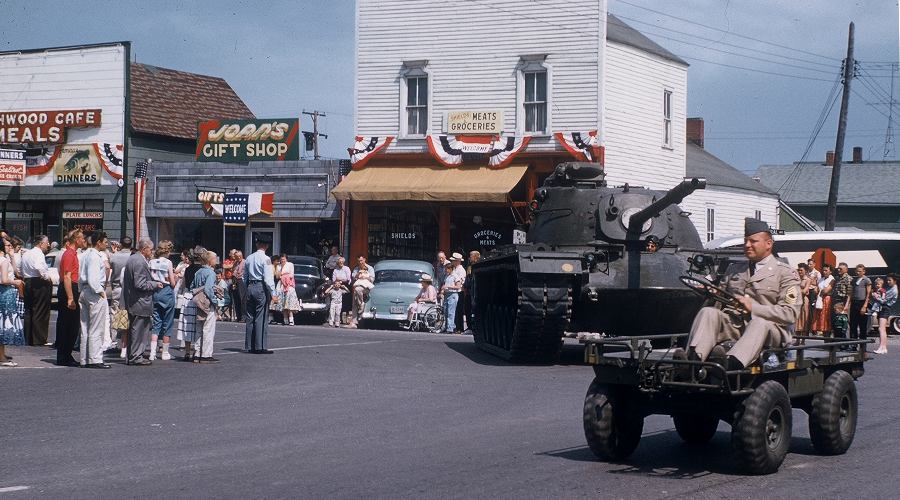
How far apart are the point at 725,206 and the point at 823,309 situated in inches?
688

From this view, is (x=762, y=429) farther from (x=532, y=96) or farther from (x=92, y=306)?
(x=532, y=96)

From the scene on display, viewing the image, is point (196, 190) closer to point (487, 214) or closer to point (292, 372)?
point (487, 214)

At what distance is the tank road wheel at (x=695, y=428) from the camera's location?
1012 centimetres

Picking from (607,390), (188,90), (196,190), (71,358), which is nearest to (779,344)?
(607,390)

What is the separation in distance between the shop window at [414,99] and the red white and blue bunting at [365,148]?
2.21 feet

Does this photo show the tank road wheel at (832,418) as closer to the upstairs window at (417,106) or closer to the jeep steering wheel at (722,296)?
the jeep steering wheel at (722,296)

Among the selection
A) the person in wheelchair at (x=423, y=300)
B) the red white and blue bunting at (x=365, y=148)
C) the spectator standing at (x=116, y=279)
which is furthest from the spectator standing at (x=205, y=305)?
the red white and blue bunting at (x=365, y=148)

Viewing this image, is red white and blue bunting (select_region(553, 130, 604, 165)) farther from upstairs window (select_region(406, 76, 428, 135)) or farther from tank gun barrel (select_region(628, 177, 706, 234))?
tank gun barrel (select_region(628, 177, 706, 234))

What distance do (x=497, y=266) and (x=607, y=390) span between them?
969 centimetres

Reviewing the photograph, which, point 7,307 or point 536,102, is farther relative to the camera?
point 536,102

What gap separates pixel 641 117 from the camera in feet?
114

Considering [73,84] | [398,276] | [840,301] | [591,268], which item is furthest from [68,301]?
[73,84]

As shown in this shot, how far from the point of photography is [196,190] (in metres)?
37.2

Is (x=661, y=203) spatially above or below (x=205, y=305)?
above
